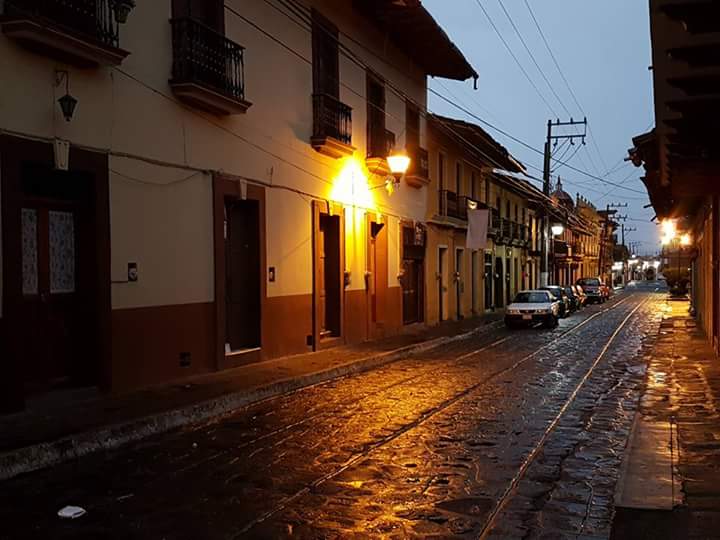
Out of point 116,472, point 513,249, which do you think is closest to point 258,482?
point 116,472

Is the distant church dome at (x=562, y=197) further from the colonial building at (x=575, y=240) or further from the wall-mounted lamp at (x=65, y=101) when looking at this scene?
the wall-mounted lamp at (x=65, y=101)

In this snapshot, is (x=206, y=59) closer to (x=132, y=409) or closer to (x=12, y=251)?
(x=12, y=251)

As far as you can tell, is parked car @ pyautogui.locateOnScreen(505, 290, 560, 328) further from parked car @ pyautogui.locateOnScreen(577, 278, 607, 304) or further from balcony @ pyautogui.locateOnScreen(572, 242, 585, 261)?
balcony @ pyautogui.locateOnScreen(572, 242, 585, 261)

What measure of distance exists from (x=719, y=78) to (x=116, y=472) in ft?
19.7

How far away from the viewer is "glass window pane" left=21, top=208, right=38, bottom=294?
31.5ft

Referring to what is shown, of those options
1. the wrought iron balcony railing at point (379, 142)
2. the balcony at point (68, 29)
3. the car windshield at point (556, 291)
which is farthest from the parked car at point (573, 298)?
the balcony at point (68, 29)

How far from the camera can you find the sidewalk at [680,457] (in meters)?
5.60

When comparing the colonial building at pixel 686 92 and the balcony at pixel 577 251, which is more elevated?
the balcony at pixel 577 251

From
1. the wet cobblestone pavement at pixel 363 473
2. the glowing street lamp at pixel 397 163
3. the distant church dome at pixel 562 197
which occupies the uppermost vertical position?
the distant church dome at pixel 562 197

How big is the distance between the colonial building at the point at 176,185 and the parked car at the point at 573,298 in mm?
22572

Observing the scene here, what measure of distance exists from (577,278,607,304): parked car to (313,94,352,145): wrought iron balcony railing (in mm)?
37220

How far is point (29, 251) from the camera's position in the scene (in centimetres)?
967

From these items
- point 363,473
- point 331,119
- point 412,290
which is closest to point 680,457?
point 363,473

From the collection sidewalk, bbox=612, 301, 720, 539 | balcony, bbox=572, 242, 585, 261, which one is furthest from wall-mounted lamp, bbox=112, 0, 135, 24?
balcony, bbox=572, 242, 585, 261
